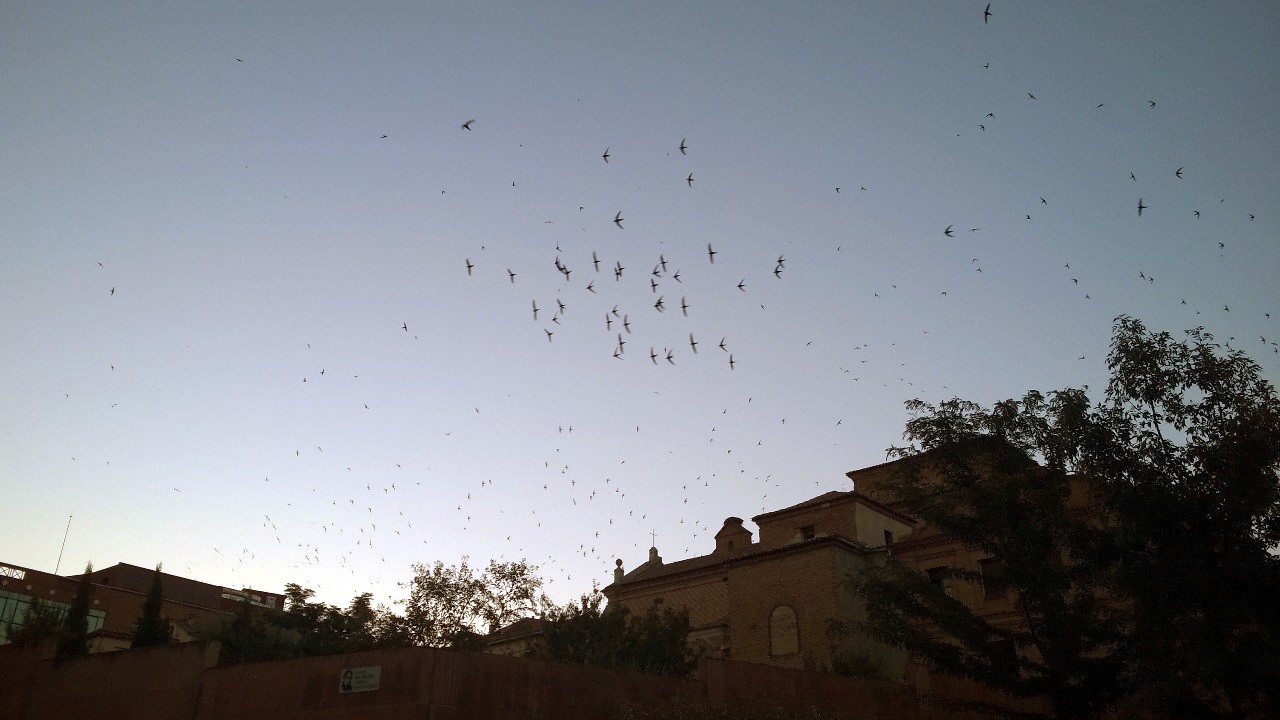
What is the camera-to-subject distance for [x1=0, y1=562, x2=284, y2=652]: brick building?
50.8 metres

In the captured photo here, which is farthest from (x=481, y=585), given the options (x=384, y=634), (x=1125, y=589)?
(x=1125, y=589)

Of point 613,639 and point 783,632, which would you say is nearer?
point 613,639

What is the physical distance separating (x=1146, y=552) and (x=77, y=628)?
43.9 meters

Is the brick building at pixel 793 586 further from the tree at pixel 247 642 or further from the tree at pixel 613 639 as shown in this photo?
the tree at pixel 247 642

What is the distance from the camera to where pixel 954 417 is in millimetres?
26547

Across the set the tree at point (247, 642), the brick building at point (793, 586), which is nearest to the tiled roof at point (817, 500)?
the brick building at point (793, 586)

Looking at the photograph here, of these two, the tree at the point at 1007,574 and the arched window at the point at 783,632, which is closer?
the tree at the point at 1007,574

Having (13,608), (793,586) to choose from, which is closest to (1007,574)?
(793,586)

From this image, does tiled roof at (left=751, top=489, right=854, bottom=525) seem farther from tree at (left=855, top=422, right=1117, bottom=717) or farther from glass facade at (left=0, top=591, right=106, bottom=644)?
glass facade at (left=0, top=591, right=106, bottom=644)

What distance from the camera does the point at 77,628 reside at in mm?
39344

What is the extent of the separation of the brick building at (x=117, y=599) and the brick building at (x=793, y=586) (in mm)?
25779

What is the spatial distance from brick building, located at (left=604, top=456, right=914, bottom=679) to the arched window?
0.15ft

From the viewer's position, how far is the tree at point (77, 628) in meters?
33.2

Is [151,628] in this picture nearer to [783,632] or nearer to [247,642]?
[247,642]
